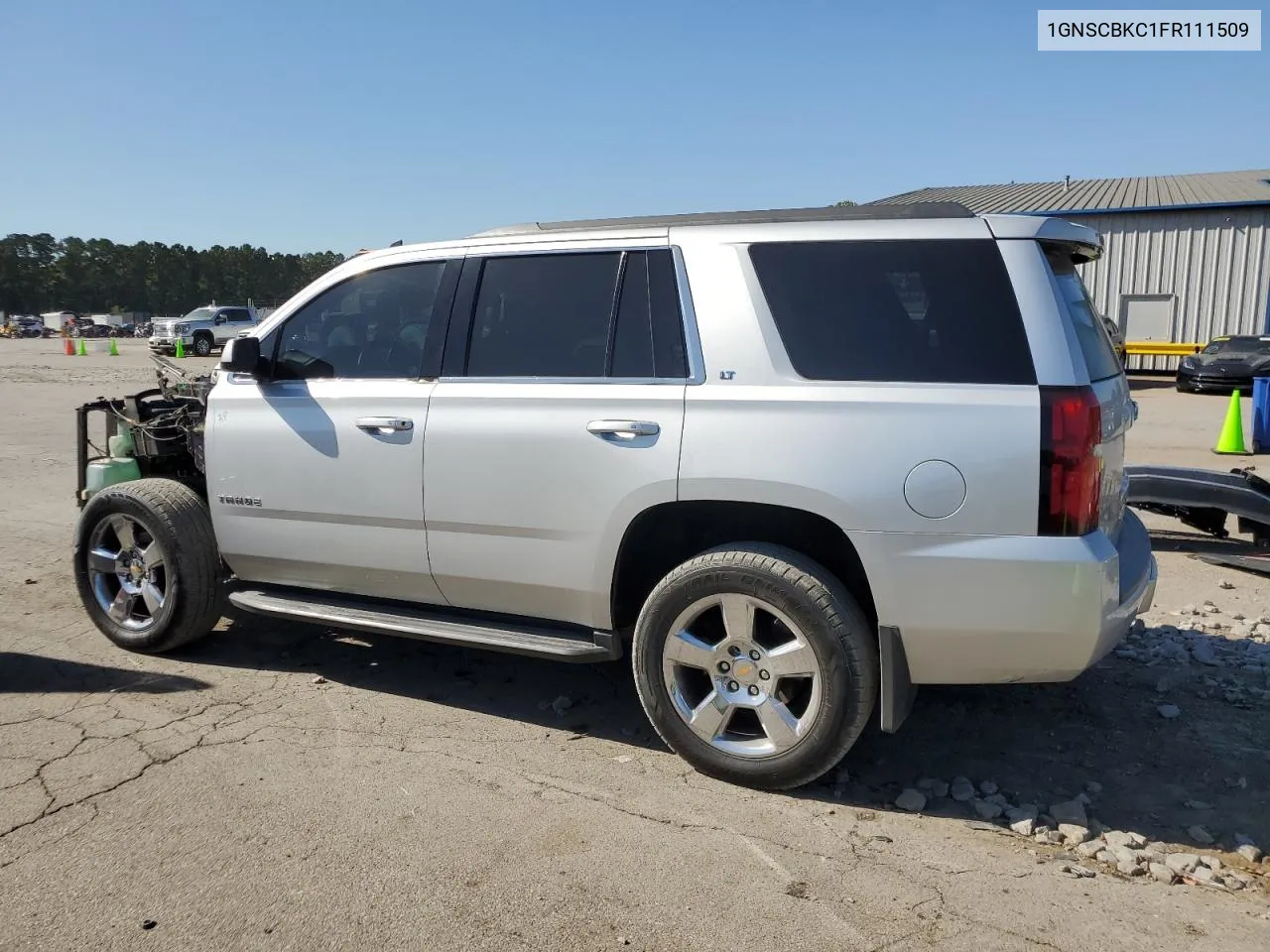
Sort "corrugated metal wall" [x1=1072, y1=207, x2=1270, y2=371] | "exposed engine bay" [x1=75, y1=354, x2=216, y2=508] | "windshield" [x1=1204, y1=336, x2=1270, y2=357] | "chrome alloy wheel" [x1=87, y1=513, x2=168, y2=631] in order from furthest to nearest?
"corrugated metal wall" [x1=1072, y1=207, x2=1270, y2=371] → "windshield" [x1=1204, y1=336, x2=1270, y2=357] → "exposed engine bay" [x1=75, y1=354, x2=216, y2=508] → "chrome alloy wheel" [x1=87, y1=513, x2=168, y2=631]

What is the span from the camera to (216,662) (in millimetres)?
5086

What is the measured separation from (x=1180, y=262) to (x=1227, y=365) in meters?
7.18

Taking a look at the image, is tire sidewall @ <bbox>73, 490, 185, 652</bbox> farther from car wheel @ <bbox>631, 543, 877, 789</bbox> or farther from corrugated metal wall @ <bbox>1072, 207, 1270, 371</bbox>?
corrugated metal wall @ <bbox>1072, 207, 1270, 371</bbox>

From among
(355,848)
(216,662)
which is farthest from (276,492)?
(355,848)

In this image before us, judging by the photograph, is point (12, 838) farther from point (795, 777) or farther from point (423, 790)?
point (795, 777)

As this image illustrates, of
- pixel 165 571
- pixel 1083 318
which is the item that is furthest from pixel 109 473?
pixel 1083 318

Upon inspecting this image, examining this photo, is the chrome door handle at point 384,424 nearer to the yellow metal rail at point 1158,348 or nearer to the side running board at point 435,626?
the side running board at point 435,626

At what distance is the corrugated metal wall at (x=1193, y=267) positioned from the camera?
27938 mm

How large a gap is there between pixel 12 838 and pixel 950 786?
3.25 meters

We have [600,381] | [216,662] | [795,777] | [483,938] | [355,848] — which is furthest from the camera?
[216,662]

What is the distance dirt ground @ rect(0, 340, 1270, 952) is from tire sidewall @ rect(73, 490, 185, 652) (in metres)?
0.12

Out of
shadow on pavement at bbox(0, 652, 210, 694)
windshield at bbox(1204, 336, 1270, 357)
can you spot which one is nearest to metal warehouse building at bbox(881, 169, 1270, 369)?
windshield at bbox(1204, 336, 1270, 357)

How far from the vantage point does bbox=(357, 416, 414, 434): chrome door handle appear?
4258mm

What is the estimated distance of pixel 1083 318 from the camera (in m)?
3.74
